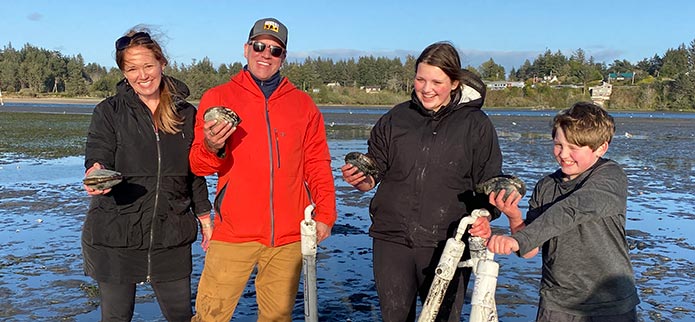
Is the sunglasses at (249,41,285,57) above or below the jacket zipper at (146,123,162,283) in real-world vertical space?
above

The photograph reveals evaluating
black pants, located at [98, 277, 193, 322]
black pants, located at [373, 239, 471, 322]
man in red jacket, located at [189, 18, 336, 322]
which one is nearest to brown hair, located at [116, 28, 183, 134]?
man in red jacket, located at [189, 18, 336, 322]

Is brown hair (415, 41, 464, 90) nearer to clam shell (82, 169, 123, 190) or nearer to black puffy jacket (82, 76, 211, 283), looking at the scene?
black puffy jacket (82, 76, 211, 283)

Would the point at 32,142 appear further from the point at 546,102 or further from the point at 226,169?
the point at 546,102

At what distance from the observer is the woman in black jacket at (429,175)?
3904mm

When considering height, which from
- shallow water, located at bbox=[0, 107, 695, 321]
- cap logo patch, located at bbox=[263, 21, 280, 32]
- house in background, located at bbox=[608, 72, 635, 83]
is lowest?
shallow water, located at bbox=[0, 107, 695, 321]

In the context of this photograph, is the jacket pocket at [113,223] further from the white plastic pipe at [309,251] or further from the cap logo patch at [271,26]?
the cap logo patch at [271,26]

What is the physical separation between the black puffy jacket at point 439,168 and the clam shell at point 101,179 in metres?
1.75

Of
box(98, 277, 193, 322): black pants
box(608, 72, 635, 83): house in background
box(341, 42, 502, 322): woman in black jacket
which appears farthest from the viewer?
box(608, 72, 635, 83): house in background

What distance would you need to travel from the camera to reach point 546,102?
109688mm

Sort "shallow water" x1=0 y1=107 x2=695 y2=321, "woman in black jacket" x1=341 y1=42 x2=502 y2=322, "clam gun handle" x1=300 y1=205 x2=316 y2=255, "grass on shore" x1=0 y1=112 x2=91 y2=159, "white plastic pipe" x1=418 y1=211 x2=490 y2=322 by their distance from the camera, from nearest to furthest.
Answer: "white plastic pipe" x1=418 y1=211 x2=490 y2=322 → "clam gun handle" x1=300 y1=205 x2=316 y2=255 → "woman in black jacket" x1=341 y1=42 x2=502 y2=322 → "shallow water" x1=0 y1=107 x2=695 y2=321 → "grass on shore" x1=0 y1=112 x2=91 y2=159

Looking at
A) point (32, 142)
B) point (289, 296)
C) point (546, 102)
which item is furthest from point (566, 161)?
point (546, 102)

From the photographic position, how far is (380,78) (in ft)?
463

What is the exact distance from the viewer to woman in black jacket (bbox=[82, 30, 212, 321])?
3963 millimetres

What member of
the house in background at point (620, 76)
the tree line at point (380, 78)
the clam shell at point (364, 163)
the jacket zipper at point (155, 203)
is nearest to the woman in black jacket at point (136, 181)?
the jacket zipper at point (155, 203)
